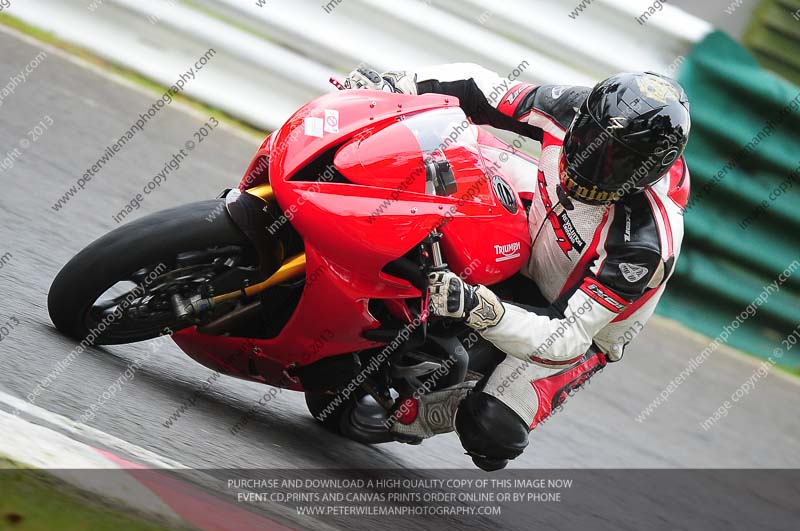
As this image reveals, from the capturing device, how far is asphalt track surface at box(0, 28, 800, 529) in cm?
348

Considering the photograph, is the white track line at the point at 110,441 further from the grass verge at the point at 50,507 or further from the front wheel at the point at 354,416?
the front wheel at the point at 354,416

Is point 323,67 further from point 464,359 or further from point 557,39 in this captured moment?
point 464,359

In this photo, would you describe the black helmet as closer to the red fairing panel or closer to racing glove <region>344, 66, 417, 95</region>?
the red fairing panel

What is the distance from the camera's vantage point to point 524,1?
24.2ft

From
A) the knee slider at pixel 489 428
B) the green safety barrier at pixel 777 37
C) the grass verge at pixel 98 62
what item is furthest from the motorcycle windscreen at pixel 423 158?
the green safety barrier at pixel 777 37

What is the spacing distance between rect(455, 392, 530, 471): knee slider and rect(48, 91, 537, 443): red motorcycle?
192mm

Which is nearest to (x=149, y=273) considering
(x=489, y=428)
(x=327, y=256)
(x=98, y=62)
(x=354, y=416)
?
(x=327, y=256)

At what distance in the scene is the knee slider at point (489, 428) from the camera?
3.87m

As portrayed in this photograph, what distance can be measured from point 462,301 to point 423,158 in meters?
0.50

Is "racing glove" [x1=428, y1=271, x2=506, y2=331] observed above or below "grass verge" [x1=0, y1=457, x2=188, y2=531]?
above

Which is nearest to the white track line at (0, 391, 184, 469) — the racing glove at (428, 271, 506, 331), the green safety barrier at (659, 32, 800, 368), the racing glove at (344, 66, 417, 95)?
the racing glove at (428, 271, 506, 331)

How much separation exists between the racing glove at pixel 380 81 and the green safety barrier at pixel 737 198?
142 inches

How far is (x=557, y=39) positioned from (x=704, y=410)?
110 inches

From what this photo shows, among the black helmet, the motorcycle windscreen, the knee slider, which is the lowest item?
the knee slider
